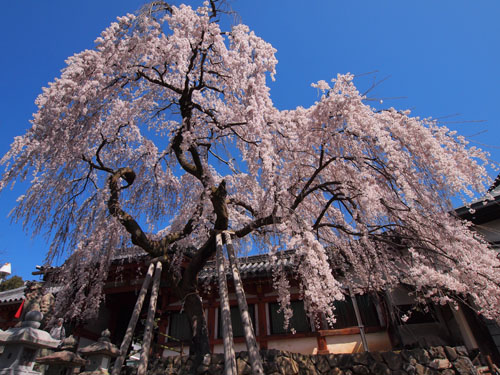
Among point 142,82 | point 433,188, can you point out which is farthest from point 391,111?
point 142,82

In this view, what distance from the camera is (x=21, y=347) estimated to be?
4.34 m

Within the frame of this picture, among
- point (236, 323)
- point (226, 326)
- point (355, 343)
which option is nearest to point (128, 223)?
point (226, 326)

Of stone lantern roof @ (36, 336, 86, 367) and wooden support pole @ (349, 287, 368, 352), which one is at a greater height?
wooden support pole @ (349, 287, 368, 352)

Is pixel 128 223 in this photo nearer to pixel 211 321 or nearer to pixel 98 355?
pixel 98 355

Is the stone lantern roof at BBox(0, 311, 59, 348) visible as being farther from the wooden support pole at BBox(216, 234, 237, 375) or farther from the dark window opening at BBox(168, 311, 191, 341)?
the dark window opening at BBox(168, 311, 191, 341)

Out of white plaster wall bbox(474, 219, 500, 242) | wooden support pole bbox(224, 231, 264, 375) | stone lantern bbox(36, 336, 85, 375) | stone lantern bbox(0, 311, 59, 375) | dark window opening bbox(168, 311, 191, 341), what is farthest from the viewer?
dark window opening bbox(168, 311, 191, 341)

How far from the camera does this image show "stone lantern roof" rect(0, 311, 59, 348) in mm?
4309

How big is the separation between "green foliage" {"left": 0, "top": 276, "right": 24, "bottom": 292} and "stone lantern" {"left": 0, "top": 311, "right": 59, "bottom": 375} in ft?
75.7

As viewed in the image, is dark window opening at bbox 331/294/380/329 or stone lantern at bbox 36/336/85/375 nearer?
stone lantern at bbox 36/336/85/375

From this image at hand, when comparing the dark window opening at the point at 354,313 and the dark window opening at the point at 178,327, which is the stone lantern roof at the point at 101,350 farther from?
the dark window opening at the point at 354,313

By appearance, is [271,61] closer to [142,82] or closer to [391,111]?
[391,111]

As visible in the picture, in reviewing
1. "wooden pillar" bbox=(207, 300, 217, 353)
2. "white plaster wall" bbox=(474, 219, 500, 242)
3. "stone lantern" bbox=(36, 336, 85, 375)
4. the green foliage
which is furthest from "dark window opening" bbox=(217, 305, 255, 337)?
the green foliage

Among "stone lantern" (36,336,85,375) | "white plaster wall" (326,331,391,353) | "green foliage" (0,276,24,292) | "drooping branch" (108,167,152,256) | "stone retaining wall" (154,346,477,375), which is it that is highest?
"green foliage" (0,276,24,292)

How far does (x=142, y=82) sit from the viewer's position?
22.1ft
